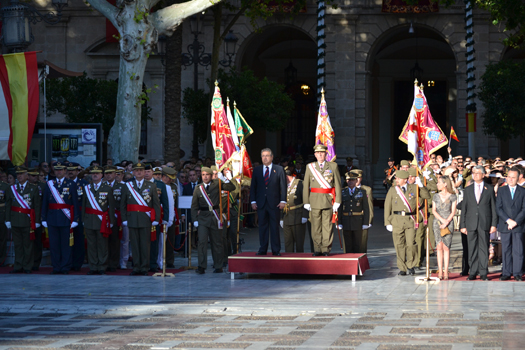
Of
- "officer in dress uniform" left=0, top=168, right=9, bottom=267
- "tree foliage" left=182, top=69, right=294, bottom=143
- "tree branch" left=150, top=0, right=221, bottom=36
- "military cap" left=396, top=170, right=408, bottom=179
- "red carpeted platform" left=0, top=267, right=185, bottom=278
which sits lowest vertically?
"red carpeted platform" left=0, top=267, right=185, bottom=278

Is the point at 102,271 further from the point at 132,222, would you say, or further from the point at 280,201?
the point at 280,201

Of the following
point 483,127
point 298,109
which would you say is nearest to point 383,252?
point 483,127

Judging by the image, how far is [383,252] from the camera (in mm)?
17172

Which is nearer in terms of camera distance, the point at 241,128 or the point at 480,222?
the point at 480,222

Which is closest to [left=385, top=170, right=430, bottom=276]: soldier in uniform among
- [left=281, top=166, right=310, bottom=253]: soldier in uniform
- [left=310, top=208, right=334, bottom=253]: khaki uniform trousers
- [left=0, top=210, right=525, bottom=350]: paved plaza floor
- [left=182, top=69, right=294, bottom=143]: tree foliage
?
[left=0, top=210, right=525, bottom=350]: paved plaza floor

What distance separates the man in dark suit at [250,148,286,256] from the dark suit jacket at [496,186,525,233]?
333 centimetres

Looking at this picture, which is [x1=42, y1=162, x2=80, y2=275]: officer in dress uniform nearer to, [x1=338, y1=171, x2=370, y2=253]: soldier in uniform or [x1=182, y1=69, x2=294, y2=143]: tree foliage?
[x1=338, y1=171, x2=370, y2=253]: soldier in uniform

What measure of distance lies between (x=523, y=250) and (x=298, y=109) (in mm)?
25452

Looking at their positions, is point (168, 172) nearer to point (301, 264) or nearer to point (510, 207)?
point (301, 264)

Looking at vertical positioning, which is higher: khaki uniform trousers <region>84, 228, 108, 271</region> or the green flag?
the green flag

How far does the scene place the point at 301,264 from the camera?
13234 millimetres

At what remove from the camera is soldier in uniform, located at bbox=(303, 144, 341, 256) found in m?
13.5

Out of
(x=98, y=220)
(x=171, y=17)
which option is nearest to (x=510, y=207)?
(x=98, y=220)

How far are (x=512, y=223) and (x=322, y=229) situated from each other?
2.87 meters
